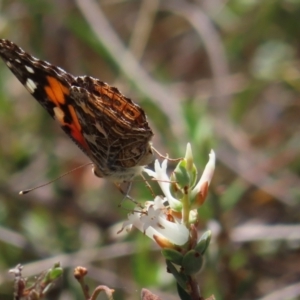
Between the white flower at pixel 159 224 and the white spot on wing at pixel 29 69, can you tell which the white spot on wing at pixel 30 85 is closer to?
the white spot on wing at pixel 29 69

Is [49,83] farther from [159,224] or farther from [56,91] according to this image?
[159,224]

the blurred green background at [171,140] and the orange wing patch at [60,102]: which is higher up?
the orange wing patch at [60,102]

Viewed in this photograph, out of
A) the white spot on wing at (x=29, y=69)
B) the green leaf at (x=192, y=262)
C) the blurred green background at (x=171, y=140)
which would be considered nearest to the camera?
the green leaf at (x=192, y=262)

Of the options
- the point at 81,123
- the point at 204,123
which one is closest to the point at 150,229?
the point at 81,123

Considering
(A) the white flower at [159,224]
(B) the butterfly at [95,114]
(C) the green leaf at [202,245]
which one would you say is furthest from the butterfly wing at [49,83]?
(C) the green leaf at [202,245]

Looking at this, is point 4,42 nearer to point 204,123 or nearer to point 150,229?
point 150,229

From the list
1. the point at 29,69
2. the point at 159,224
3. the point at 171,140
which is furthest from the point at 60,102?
the point at 171,140

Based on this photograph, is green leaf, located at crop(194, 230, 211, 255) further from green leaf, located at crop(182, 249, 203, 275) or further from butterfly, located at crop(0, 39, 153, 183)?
butterfly, located at crop(0, 39, 153, 183)
